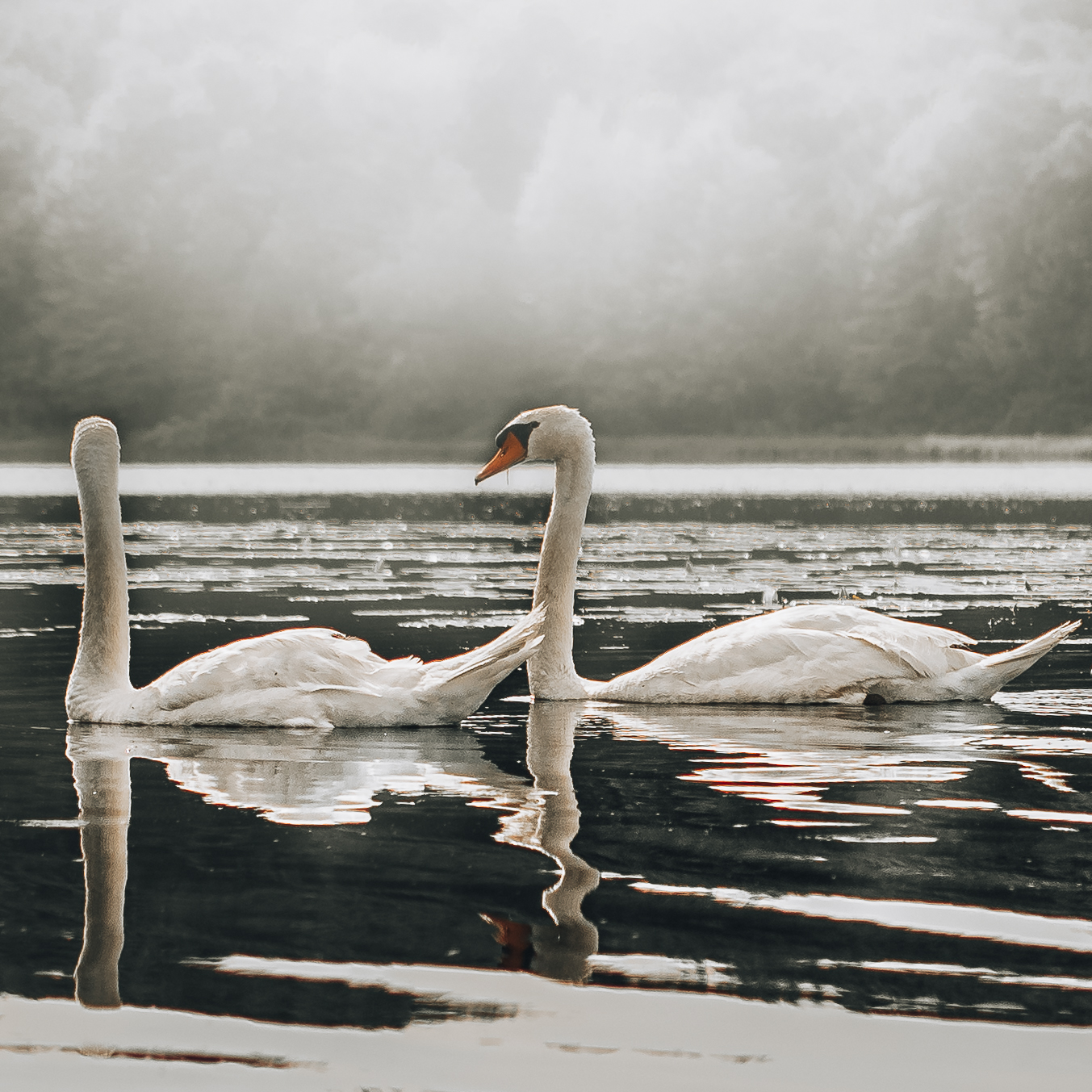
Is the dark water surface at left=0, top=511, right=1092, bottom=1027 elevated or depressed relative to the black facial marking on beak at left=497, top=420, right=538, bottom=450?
depressed

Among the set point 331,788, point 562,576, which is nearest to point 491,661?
point 331,788

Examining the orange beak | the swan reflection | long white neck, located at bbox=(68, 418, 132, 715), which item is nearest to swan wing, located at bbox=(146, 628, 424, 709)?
long white neck, located at bbox=(68, 418, 132, 715)

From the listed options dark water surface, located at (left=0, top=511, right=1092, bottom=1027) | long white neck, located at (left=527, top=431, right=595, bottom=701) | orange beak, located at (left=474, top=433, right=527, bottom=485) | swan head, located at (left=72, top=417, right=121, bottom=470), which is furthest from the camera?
long white neck, located at (left=527, top=431, right=595, bottom=701)

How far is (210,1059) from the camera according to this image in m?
3.85

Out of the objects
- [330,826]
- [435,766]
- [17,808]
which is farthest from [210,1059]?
[435,766]

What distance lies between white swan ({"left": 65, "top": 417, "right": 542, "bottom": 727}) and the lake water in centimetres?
14

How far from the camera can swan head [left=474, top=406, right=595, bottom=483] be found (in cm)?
1042

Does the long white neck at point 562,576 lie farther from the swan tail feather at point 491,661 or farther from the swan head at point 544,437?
the swan tail feather at point 491,661

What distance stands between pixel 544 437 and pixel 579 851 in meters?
5.00

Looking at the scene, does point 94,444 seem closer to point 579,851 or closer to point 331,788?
point 331,788

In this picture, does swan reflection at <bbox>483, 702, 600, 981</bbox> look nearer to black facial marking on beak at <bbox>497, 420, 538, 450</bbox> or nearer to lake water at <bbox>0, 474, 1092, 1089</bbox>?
lake water at <bbox>0, 474, 1092, 1089</bbox>

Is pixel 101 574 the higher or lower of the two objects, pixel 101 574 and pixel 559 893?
the higher

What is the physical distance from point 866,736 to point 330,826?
11.1 ft

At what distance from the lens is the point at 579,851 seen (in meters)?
5.93
